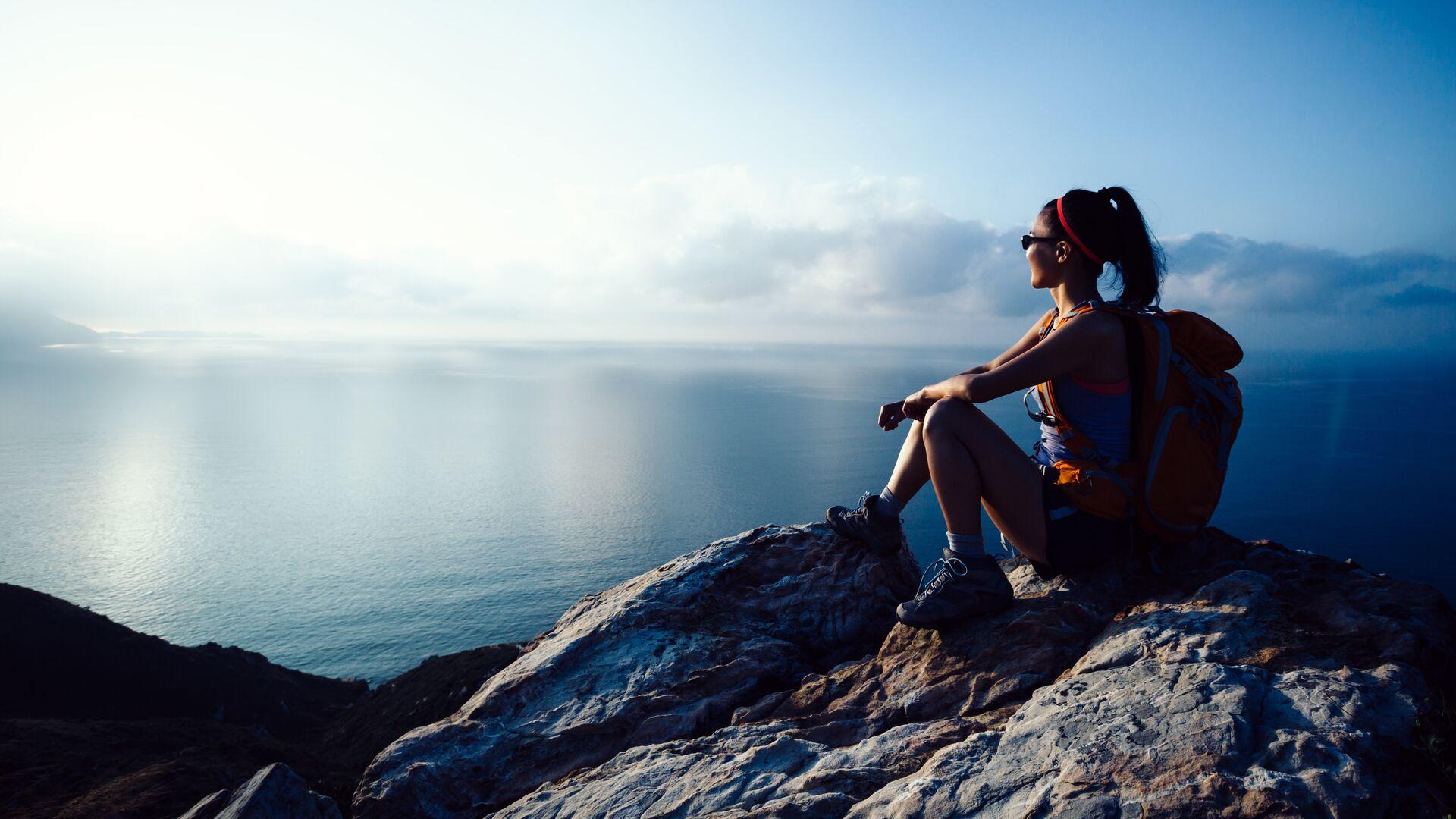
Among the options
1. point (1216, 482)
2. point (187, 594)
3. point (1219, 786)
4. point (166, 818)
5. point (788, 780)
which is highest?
point (1216, 482)

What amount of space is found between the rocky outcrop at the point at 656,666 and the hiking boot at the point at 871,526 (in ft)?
0.91

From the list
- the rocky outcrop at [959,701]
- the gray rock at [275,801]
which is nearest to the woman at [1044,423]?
the rocky outcrop at [959,701]

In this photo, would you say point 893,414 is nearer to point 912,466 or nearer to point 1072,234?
point 912,466

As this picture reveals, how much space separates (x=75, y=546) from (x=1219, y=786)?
14520 centimetres

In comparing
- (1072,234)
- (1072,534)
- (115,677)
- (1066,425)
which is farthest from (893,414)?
(115,677)

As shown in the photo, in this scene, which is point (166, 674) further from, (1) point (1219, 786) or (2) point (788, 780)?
(1) point (1219, 786)

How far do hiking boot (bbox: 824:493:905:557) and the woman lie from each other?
1471 millimetres

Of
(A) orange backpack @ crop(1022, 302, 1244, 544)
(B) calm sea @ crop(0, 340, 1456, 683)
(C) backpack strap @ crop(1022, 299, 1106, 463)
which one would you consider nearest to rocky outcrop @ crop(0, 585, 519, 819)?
(C) backpack strap @ crop(1022, 299, 1106, 463)

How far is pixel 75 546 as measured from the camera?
335 ft

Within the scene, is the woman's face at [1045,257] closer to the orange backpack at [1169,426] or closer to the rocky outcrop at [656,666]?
the orange backpack at [1169,426]

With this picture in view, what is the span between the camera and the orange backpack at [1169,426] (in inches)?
206

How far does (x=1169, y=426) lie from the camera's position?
5.21m

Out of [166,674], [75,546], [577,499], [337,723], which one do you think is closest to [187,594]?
[75,546]

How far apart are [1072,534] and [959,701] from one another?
1810mm
